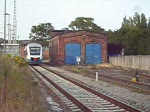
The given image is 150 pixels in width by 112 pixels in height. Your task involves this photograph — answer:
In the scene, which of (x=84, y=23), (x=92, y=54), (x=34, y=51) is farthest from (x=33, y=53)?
(x=84, y=23)

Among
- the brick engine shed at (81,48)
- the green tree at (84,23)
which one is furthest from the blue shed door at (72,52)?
the green tree at (84,23)

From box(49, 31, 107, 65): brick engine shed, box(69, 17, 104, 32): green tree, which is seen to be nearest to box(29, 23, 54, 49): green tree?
box(69, 17, 104, 32): green tree

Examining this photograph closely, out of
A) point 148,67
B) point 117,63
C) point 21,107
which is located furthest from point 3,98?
point 117,63

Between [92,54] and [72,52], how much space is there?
3716 mm

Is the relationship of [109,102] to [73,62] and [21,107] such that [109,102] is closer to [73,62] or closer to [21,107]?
[21,107]

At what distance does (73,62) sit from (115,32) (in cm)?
2832

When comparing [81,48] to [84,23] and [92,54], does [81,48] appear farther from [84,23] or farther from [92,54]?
[84,23]

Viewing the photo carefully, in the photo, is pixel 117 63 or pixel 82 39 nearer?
pixel 117 63

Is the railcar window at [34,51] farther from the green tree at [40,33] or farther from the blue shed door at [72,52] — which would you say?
the green tree at [40,33]

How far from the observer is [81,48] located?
65.8 meters

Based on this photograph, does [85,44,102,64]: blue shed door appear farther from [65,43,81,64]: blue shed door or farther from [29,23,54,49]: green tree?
[29,23,54,49]: green tree

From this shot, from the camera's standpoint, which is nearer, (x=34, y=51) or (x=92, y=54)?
(x=34, y=51)

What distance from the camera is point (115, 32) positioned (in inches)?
3551

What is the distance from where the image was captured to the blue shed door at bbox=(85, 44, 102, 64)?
65.7m
